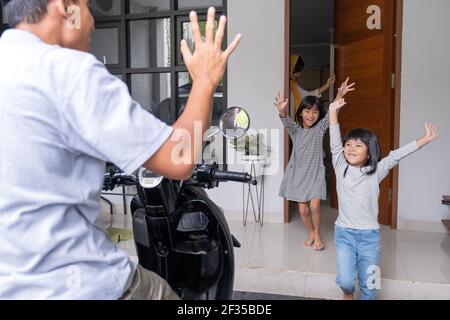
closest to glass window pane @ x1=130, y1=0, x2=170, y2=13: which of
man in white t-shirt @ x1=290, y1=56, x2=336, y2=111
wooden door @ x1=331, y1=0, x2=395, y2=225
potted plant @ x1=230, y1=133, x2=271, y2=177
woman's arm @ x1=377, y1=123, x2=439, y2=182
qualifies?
man in white t-shirt @ x1=290, y1=56, x2=336, y2=111

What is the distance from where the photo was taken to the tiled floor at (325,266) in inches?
101

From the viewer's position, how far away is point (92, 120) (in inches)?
29.0

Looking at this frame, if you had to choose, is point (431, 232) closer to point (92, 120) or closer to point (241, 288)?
point (241, 288)

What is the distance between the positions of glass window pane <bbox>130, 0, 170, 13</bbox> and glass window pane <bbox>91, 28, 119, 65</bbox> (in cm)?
29

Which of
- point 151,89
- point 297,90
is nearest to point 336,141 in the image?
point 297,90

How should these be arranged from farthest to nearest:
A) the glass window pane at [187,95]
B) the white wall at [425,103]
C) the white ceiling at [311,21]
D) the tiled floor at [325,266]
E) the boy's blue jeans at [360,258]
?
1. the white ceiling at [311,21]
2. the glass window pane at [187,95]
3. the white wall at [425,103]
4. the tiled floor at [325,266]
5. the boy's blue jeans at [360,258]

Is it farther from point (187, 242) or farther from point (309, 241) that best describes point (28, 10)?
point (309, 241)

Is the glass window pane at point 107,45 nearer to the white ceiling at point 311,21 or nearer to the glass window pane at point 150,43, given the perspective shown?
the glass window pane at point 150,43

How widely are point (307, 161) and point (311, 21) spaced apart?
440cm

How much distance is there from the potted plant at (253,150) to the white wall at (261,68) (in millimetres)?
126

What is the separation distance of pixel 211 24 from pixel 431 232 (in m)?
3.35

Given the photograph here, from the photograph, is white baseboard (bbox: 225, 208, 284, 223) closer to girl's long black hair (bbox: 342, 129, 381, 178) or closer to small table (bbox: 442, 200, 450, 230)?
small table (bbox: 442, 200, 450, 230)

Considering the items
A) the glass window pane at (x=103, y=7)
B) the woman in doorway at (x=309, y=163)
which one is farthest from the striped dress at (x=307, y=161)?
the glass window pane at (x=103, y=7)

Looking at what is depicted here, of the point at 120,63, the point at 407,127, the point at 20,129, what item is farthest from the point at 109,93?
the point at 120,63
